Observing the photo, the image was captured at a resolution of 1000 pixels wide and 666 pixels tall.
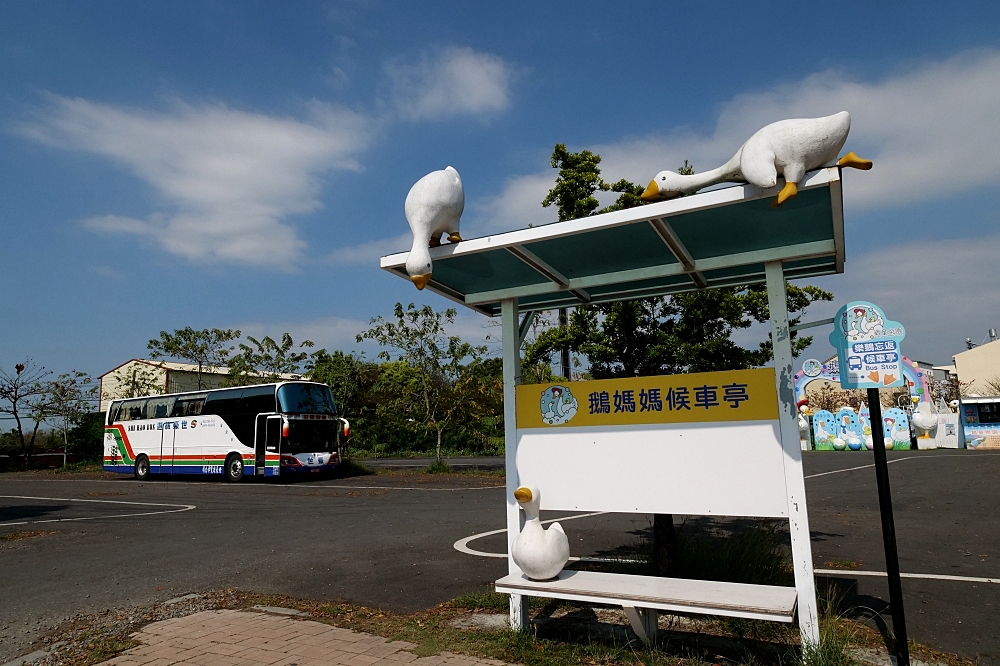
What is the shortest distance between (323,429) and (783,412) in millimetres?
19965

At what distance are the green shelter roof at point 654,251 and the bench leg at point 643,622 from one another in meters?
2.57

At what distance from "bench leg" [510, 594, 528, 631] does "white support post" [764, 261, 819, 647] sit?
196 centimetres

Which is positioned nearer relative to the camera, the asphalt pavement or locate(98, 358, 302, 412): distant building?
the asphalt pavement

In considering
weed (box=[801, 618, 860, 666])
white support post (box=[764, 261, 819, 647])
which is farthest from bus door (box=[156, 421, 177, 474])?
weed (box=[801, 618, 860, 666])

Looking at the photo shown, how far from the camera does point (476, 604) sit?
5.77m

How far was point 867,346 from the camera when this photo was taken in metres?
4.21

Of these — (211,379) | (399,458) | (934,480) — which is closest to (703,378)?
(934,480)

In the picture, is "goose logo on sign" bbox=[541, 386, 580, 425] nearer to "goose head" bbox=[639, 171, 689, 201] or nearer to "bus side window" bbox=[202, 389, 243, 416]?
"goose head" bbox=[639, 171, 689, 201]

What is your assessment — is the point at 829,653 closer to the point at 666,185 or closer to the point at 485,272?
the point at 666,185

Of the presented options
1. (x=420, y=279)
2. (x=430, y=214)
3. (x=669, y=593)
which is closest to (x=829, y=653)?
(x=669, y=593)

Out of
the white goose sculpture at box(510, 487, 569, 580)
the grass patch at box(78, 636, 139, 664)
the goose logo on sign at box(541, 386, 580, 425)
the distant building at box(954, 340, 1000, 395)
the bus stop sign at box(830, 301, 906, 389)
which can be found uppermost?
the distant building at box(954, 340, 1000, 395)

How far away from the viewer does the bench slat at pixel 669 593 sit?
13.0 feet

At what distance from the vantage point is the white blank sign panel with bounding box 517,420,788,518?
175 inches

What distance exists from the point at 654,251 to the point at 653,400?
1.15 m
